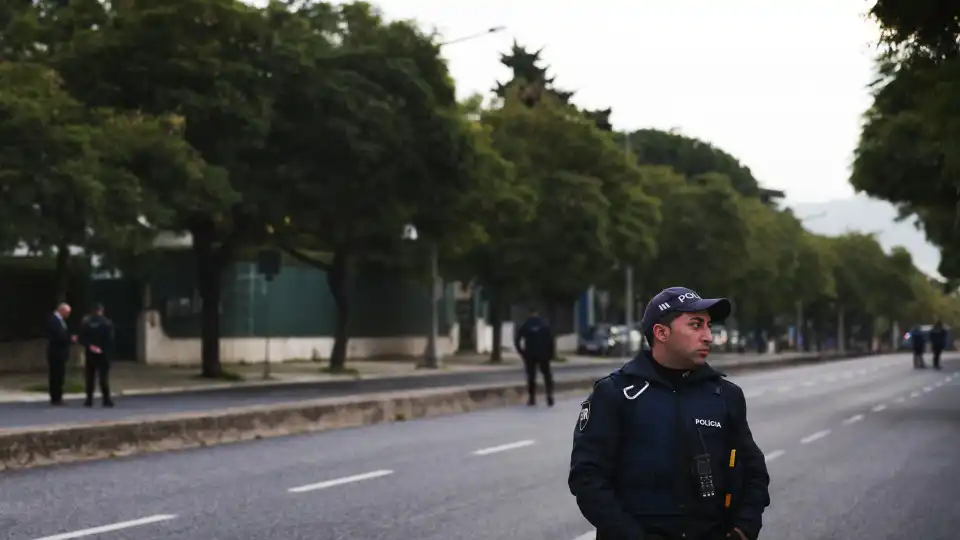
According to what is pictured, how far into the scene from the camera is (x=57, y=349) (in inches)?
1023

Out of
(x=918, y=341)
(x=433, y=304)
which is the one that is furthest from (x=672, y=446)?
(x=918, y=341)

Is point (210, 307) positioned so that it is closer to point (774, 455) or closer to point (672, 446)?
point (774, 455)

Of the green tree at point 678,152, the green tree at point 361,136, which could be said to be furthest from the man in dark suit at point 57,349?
the green tree at point 678,152

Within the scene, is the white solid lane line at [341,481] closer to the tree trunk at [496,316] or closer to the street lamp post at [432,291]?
the street lamp post at [432,291]

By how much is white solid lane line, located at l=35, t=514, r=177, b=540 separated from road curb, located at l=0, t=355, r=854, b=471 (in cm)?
472

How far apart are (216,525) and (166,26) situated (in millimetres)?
22676

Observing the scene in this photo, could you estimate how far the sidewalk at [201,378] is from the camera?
31102mm

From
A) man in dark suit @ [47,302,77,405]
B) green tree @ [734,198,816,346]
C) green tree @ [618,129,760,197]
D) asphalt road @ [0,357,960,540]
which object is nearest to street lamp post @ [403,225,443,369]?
man in dark suit @ [47,302,77,405]

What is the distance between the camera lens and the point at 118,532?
35.8 feet

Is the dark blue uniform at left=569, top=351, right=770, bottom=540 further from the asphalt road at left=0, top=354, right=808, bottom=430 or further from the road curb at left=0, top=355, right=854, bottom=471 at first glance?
the asphalt road at left=0, top=354, right=808, bottom=430

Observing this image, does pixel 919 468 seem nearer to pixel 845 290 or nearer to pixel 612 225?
pixel 612 225

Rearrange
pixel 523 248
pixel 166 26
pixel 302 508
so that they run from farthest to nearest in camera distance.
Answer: pixel 523 248
pixel 166 26
pixel 302 508

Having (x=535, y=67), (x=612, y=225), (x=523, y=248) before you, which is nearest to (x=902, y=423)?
(x=523, y=248)

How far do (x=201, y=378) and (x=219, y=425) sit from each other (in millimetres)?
18687
